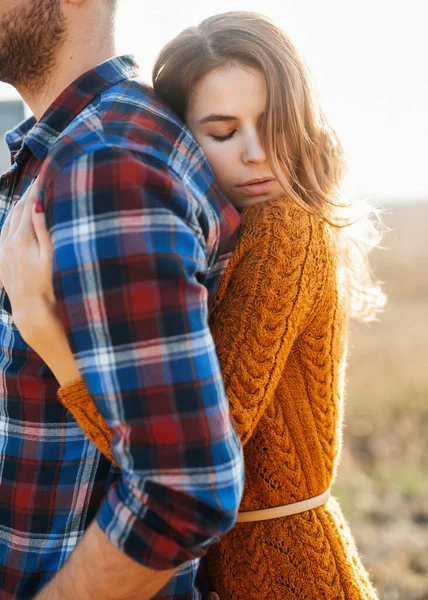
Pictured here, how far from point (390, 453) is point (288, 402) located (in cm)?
437

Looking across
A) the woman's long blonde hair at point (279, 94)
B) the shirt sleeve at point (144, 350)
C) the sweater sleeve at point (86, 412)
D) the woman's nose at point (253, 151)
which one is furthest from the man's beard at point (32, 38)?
the sweater sleeve at point (86, 412)

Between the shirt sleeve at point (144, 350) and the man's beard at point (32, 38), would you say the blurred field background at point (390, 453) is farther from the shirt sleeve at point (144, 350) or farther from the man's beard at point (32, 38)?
the shirt sleeve at point (144, 350)

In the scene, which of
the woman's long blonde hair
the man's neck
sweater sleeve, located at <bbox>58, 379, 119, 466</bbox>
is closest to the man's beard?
the man's neck

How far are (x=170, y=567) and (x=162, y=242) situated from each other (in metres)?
0.53

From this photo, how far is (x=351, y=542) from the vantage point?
5.17ft

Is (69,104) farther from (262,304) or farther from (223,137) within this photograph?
(262,304)

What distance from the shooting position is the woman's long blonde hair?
63.9 inches

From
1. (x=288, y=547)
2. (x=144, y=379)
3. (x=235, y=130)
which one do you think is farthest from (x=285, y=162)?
(x=288, y=547)

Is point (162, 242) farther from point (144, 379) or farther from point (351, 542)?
point (351, 542)

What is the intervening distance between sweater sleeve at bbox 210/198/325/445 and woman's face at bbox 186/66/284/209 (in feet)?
0.58

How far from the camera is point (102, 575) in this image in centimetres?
119

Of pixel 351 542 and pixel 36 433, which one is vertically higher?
pixel 36 433

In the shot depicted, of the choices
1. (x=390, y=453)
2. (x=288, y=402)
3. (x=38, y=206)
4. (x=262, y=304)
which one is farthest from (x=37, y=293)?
(x=390, y=453)

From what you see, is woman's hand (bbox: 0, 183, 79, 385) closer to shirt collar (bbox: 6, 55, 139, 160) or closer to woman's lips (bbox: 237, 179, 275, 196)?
shirt collar (bbox: 6, 55, 139, 160)
